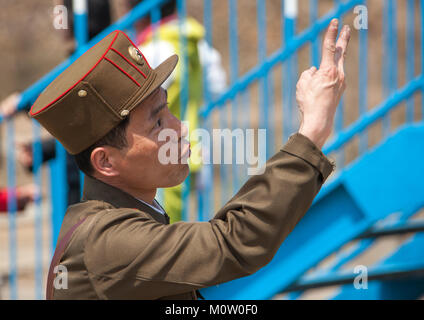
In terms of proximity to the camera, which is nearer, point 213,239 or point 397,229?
point 213,239

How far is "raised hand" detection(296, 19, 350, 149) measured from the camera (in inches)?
49.8

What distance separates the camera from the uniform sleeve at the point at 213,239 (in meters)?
1.24

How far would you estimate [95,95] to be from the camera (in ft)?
4.61

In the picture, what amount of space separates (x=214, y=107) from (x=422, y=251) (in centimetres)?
149

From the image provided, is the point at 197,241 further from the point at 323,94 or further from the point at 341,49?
the point at 341,49

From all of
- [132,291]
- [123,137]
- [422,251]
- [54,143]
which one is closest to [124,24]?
[54,143]

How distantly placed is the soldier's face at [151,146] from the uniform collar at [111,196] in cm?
4

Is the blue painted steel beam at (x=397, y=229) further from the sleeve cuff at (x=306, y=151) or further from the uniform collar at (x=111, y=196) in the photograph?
the sleeve cuff at (x=306, y=151)

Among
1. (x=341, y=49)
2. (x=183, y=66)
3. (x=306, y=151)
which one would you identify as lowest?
(x=306, y=151)

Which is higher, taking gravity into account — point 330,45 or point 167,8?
point 167,8

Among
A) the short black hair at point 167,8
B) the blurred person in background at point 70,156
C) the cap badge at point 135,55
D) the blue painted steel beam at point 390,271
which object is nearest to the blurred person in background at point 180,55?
the short black hair at point 167,8

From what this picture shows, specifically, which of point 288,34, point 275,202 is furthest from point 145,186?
point 288,34

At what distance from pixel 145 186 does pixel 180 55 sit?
1615 millimetres

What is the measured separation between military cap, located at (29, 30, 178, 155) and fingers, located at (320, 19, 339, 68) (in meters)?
0.39
